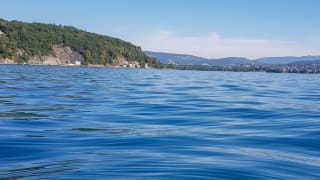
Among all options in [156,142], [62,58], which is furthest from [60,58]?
[156,142]

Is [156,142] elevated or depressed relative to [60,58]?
elevated

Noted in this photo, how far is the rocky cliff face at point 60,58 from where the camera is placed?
578 ft

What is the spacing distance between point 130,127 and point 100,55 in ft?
622

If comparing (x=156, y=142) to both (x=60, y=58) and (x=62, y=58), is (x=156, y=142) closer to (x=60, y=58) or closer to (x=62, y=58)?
(x=60, y=58)

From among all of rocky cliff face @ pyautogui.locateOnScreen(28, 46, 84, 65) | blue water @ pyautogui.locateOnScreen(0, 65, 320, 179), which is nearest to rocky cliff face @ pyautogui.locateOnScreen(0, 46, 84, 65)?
rocky cliff face @ pyautogui.locateOnScreen(28, 46, 84, 65)

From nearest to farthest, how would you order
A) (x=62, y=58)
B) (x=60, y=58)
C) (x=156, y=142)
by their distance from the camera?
(x=156, y=142) < (x=60, y=58) < (x=62, y=58)

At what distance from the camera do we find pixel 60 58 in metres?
191

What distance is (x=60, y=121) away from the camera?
11.7 metres

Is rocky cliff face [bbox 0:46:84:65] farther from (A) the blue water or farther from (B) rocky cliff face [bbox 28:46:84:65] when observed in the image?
(A) the blue water

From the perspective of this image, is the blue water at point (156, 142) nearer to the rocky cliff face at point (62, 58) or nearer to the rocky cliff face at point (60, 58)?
the rocky cliff face at point (60, 58)

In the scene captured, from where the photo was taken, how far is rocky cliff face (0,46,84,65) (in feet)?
578

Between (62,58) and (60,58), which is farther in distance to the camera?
(62,58)

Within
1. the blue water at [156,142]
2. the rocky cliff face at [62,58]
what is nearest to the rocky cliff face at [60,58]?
the rocky cliff face at [62,58]

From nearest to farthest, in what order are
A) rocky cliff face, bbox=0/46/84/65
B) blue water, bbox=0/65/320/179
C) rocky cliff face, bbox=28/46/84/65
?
blue water, bbox=0/65/320/179, rocky cliff face, bbox=0/46/84/65, rocky cliff face, bbox=28/46/84/65
